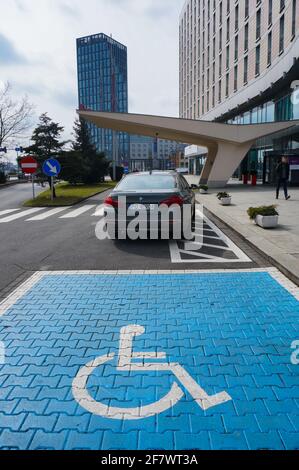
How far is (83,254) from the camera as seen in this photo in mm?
7863

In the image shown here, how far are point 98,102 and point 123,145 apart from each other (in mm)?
47381

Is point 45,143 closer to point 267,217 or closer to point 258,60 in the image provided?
point 267,217

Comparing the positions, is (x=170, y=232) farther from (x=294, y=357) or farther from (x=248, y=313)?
(x=294, y=357)

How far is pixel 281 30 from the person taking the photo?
2988cm

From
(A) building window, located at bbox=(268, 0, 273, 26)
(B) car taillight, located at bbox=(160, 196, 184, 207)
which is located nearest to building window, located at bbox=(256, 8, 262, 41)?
(A) building window, located at bbox=(268, 0, 273, 26)

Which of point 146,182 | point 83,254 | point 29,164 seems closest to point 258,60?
point 29,164

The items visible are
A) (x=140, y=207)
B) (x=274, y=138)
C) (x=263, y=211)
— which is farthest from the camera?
(x=274, y=138)

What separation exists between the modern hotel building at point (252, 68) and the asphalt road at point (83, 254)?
2053 centimetres

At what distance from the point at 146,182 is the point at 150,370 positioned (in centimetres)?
632

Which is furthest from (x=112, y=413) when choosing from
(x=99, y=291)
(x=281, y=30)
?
(x=281, y=30)

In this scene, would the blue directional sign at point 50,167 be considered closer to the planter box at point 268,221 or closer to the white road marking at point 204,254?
the white road marking at point 204,254

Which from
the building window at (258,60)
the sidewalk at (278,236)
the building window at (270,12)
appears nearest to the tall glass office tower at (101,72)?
the building window at (258,60)

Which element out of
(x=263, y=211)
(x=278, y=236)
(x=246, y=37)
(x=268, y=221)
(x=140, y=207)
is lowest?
(x=278, y=236)

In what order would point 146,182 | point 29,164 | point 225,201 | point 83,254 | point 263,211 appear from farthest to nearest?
point 29,164 → point 225,201 → point 263,211 → point 146,182 → point 83,254
